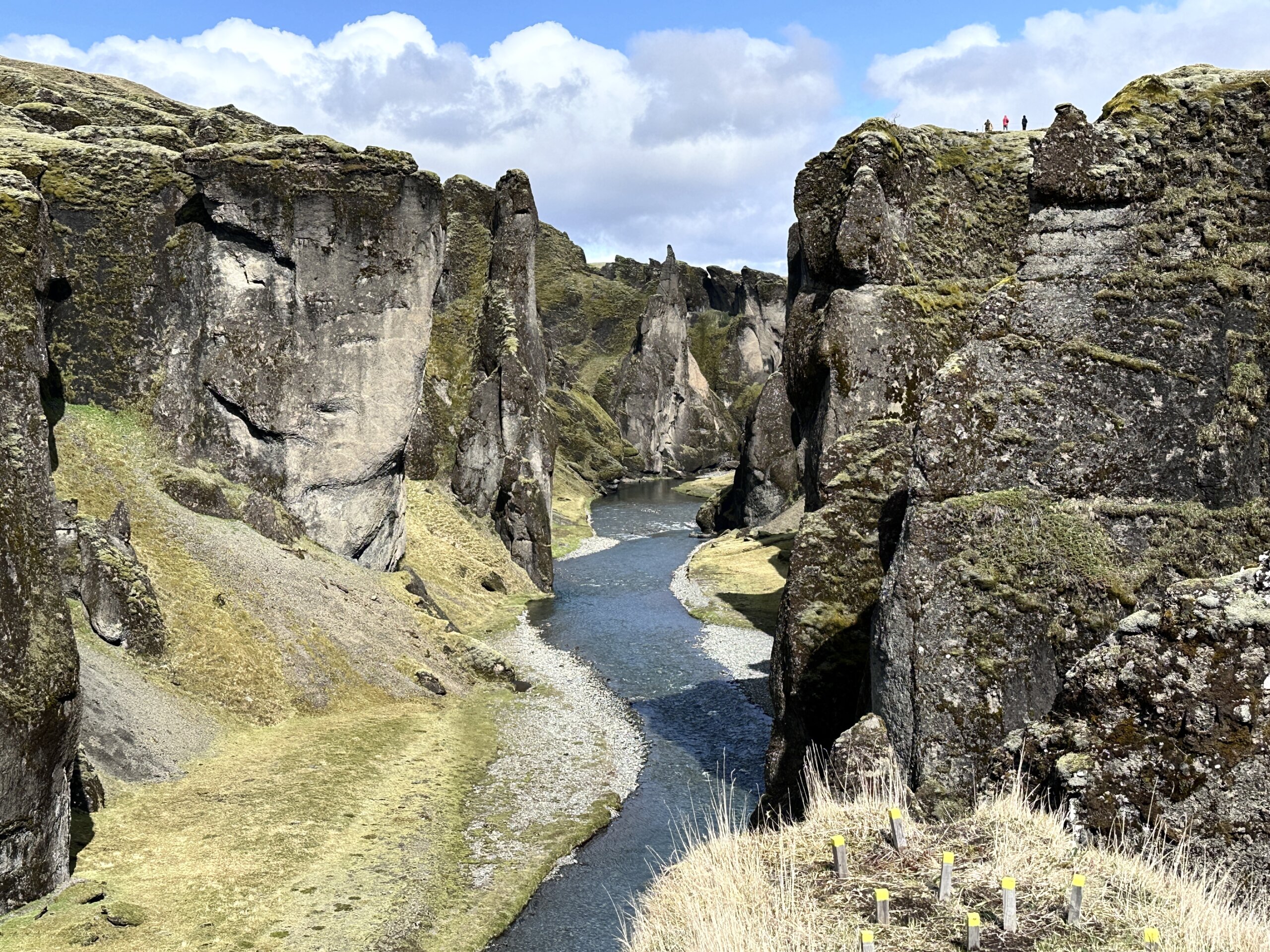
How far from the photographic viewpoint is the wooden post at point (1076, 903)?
27.5 feet

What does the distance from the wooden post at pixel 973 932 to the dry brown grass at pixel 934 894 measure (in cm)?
16

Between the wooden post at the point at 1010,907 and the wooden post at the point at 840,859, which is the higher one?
the wooden post at the point at 1010,907

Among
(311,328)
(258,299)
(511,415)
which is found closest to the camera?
(258,299)

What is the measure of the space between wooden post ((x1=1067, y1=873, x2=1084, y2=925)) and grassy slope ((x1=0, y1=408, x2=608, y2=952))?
1434 cm

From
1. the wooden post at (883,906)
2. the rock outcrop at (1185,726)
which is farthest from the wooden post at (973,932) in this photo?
the rock outcrop at (1185,726)

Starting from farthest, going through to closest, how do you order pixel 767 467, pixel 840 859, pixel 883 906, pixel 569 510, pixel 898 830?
pixel 569 510
pixel 767 467
pixel 898 830
pixel 840 859
pixel 883 906

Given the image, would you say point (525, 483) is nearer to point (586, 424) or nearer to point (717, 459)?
point (586, 424)

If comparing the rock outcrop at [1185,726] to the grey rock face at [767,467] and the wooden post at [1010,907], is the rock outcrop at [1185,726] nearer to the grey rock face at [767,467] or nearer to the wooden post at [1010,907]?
the wooden post at [1010,907]

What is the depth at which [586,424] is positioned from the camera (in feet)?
442

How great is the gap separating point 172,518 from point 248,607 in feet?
15.2

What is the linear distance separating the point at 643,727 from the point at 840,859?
25.5 m

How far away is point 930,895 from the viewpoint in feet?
29.9

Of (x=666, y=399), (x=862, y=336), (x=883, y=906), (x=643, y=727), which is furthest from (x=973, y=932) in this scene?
(x=666, y=399)

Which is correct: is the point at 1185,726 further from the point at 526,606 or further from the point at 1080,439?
the point at 526,606
